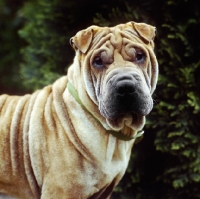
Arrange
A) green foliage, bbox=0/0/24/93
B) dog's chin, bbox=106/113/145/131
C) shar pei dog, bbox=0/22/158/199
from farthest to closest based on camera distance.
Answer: green foliage, bbox=0/0/24/93, dog's chin, bbox=106/113/145/131, shar pei dog, bbox=0/22/158/199

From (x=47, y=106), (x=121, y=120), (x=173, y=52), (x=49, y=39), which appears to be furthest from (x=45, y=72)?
(x=121, y=120)

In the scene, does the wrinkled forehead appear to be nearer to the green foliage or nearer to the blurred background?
the blurred background

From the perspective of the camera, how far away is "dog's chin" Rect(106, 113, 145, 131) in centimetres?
Result: 281

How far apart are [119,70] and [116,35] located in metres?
0.27

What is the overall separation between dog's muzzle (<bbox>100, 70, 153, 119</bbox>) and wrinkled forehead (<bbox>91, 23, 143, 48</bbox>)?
231 millimetres

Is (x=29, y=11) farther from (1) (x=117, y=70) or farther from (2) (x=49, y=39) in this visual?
(1) (x=117, y=70)

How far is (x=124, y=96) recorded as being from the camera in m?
2.64

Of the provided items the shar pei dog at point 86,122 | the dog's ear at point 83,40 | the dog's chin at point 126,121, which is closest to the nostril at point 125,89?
the shar pei dog at point 86,122

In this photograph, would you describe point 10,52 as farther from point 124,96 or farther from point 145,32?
A: point 124,96

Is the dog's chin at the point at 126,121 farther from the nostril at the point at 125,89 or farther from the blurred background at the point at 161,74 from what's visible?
the blurred background at the point at 161,74

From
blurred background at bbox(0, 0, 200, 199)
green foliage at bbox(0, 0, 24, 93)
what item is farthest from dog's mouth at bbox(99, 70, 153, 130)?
green foliage at bbox(0, 0, 24, 93)

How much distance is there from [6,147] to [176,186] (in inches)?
64.7

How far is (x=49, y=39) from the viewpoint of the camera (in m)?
4.78

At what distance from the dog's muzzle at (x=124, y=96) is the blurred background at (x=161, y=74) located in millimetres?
1286
